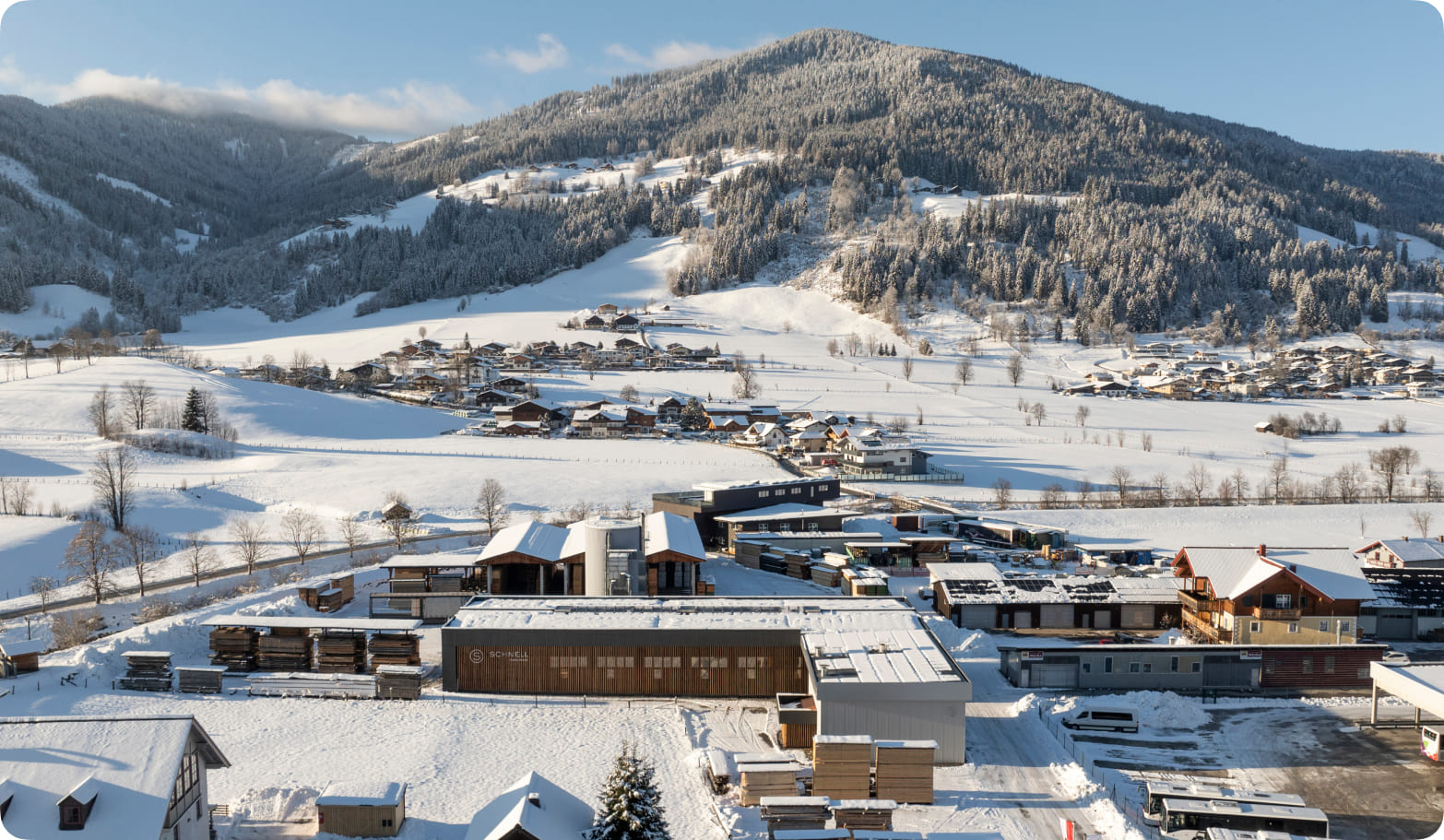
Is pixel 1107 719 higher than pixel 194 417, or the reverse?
pixel 194 417

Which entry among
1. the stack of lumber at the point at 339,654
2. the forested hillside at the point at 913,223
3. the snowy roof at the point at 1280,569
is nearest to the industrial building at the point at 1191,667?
the snowy roof at the point at 1280,569

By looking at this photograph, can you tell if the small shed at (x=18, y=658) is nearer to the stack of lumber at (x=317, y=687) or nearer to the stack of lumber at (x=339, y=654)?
the stack of lumber at (x=317, y=687)

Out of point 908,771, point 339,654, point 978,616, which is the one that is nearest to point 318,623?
point 339,654

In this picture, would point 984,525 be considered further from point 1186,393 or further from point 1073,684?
point 1186,393

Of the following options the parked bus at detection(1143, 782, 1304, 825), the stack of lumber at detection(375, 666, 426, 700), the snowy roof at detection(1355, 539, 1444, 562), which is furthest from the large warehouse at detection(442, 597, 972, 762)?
the snowy roof at detection(1355, 539, 1444, 562)

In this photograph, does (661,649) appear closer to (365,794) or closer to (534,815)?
(365,794)

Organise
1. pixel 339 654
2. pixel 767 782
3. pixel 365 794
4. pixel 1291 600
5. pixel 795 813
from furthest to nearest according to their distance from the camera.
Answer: pixel 1291 600, pixel 339 654, pixel 767 782, pixel 795 813, pixel 365 794

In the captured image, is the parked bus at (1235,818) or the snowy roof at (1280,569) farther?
the snowy roof at (1280,569)

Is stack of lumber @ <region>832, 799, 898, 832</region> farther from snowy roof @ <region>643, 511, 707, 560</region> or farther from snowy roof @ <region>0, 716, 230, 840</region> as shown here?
snowy roof @ <region>643, 511, 707, 560</region>
